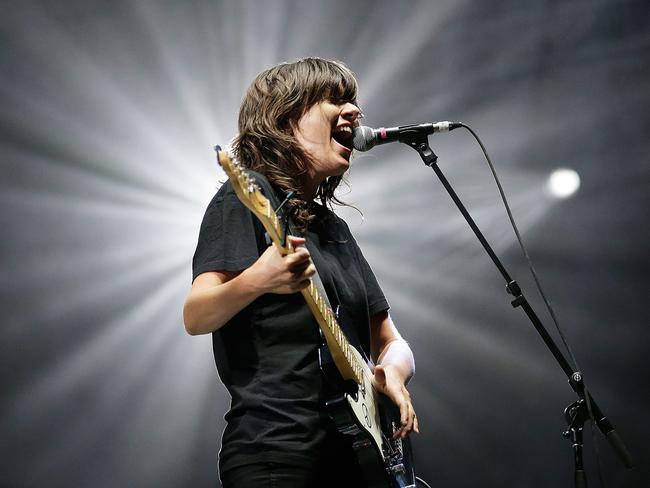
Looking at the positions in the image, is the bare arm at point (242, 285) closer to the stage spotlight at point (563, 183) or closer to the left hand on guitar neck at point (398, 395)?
the left hand on guitar neck at point (398, 395)

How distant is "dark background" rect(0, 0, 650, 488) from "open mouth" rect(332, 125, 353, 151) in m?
1.47

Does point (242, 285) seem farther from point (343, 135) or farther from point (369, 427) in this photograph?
point (343, 135)

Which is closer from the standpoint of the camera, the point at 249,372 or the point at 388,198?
the point at 249,372

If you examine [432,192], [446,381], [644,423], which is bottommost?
[644,423]

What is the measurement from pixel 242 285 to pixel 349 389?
13.8 inches

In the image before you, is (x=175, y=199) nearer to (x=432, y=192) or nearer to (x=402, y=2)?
(x=432, y=192)

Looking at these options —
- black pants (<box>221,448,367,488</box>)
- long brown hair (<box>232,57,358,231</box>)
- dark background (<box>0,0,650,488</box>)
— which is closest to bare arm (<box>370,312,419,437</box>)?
black pants (<box>221,448,367,488</box>)

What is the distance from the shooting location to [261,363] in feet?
4.67

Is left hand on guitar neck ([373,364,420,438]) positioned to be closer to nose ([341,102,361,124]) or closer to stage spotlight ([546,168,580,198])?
nose ([341,102,361,124])

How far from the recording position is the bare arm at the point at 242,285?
1.25 metres

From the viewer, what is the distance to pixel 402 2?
370cm

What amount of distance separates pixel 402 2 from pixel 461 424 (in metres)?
2.37

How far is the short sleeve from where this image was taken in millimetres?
1421

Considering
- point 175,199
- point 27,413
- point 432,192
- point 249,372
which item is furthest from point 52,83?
point 249,372
